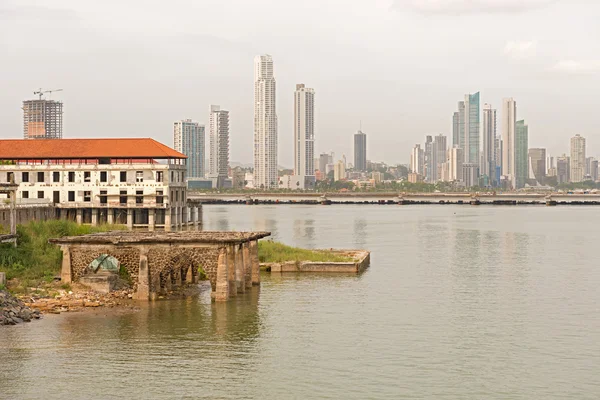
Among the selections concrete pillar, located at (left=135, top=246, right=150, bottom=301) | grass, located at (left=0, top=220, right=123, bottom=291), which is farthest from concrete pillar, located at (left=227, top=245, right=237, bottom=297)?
grass, located at (left=0, top=220, right=123, bottom=291)

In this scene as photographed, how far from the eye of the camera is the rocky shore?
135ft

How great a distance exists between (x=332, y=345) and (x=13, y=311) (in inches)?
612

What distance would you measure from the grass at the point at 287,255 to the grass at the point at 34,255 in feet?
44.3

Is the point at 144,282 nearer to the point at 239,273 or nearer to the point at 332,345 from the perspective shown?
the point at 239,273

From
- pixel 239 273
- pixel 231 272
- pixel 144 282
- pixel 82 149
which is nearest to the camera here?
pixel 144 282

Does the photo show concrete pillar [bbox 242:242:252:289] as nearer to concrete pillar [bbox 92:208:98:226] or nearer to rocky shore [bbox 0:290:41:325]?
rocky shore [bbox 0:290:41:325]

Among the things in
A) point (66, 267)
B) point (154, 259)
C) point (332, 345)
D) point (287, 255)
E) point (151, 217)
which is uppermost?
point (151, 217)

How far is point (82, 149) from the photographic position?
94312mm

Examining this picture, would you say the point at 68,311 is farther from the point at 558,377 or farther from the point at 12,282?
the point at 558,377

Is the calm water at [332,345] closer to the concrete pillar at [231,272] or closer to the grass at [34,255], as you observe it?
the concrete pillar at [231,272]

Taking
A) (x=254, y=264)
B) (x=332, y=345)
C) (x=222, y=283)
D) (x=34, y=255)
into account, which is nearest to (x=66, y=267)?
(x=34, y=255)

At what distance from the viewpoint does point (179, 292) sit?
5109 centimetres

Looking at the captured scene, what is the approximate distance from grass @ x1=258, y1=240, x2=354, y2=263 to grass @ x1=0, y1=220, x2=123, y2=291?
44.3ft

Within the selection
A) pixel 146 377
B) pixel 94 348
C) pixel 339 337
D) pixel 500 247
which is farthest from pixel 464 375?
pixel 500 247
